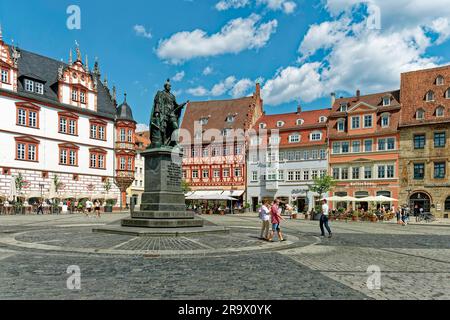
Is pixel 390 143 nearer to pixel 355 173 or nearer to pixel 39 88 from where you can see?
pixel 355 173

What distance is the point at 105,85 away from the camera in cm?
5031

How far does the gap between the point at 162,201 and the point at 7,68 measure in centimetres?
3067

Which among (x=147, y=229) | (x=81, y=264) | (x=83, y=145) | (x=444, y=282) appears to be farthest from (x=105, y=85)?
(x=444, y=282)

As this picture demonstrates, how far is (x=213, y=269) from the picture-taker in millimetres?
8062

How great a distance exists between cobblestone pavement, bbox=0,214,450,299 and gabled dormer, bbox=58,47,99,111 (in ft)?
108

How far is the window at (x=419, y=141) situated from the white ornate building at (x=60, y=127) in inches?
1332

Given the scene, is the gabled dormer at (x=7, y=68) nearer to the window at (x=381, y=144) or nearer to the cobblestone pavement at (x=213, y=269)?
the cobblestone pavement at (x=213, y=269)

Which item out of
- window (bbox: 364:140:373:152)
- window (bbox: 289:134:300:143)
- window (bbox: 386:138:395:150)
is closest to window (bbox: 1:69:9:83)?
window (bbox: 289:134:300:143)

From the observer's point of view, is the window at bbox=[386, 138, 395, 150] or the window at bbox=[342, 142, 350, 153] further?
the window at bbox=[342, 142, 350, 153]

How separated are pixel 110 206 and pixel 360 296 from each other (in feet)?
142

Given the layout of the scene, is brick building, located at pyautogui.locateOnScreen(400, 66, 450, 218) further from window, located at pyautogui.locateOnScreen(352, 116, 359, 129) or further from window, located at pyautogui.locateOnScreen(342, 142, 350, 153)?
window, located at pyautogui.locateOnScreen(342, 142, 350, 153)

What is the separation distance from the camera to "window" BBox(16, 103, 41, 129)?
37.0 m
